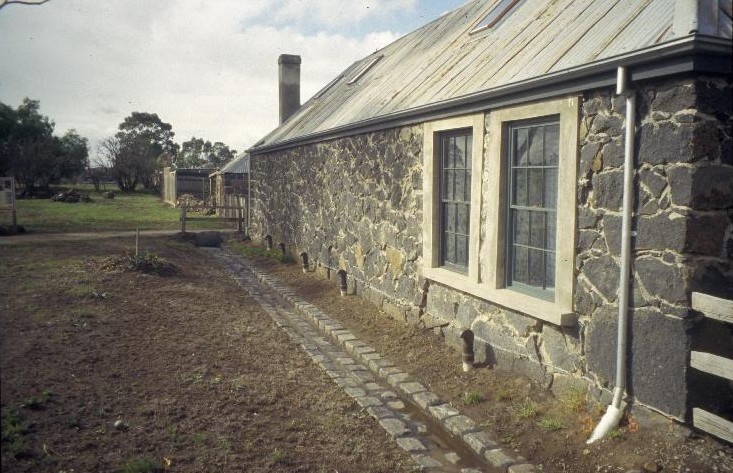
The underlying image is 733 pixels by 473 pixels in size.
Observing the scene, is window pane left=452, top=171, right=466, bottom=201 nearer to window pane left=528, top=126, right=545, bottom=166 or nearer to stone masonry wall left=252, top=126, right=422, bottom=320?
stone masonry wall left=252, top=126, right=422, bottom=320

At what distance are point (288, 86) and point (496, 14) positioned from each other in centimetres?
1189

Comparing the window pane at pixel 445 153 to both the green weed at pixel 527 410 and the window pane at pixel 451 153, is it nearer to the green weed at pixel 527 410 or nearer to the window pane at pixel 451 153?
the window pane at pixel 451 153

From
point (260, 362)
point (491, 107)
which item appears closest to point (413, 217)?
point (491, 107)

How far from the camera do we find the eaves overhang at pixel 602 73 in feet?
14.2

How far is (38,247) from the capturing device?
47.2 ft

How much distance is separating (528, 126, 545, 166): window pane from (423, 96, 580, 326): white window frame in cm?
17

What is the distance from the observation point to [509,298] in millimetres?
6258

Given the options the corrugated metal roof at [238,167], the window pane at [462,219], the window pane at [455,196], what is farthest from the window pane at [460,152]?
the corrugated metal roof at [238,167]

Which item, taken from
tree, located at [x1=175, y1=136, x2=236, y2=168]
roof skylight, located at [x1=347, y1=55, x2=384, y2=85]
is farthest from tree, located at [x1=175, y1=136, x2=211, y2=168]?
roof skylight, located at [x1=347, y1=55, x2=384, y2=85]

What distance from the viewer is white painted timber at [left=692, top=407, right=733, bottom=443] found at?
4172 millimetres

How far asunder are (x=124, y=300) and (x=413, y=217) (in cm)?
460

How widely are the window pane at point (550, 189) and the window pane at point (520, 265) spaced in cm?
62

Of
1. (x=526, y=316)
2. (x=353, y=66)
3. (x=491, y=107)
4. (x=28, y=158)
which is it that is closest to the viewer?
(x=28, y=158)

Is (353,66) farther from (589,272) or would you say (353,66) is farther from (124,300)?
(589,272)
